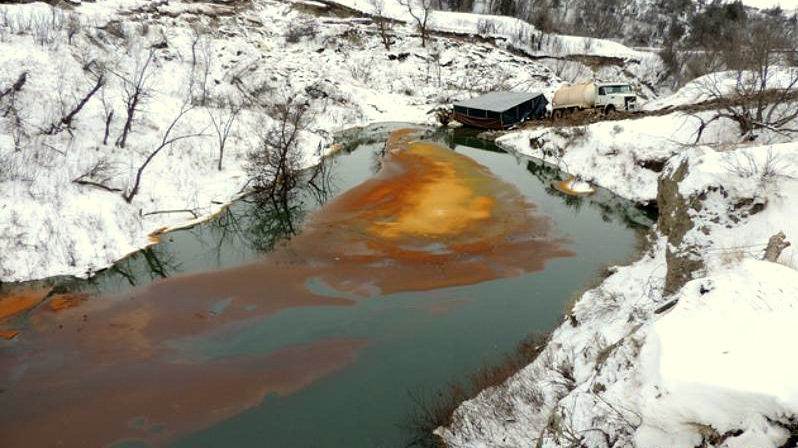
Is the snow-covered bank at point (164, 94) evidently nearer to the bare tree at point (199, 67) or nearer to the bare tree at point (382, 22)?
the bare tree at point (199, 67)

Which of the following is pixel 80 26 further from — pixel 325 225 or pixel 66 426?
pixel 66 426

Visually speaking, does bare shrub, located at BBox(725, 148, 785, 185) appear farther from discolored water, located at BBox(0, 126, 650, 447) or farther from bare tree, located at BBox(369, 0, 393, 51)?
bare tree, located at BBox(369, 0, 393, 51)

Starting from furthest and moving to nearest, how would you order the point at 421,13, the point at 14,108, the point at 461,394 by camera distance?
the point at 421,13, the point at 14,108, the point at 461,394

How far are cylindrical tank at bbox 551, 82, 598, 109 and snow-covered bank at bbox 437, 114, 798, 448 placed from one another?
20.3 m

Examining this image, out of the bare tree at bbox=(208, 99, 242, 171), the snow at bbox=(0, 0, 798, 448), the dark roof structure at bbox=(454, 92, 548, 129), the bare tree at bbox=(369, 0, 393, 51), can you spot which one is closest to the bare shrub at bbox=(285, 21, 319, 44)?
the snow at bbox=(0, 0, 798, 448)

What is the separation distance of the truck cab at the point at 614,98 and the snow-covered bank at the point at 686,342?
20.0 meters

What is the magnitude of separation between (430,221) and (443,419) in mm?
11898

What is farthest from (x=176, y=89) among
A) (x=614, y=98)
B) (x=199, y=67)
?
(x=614, y=98)

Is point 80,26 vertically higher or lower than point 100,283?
higher

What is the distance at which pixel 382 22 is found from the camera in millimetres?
59750

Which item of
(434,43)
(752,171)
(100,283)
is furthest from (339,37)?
(752,171)

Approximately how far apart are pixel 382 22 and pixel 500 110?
94.7 feet

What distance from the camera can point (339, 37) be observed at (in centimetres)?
5697

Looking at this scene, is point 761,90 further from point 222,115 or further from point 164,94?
point 164,94
